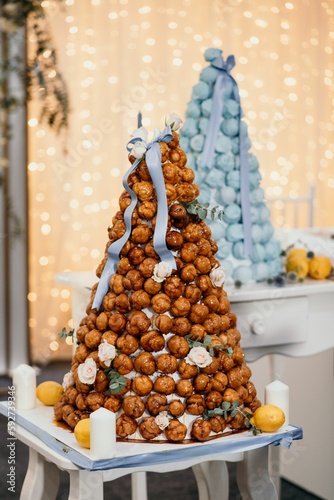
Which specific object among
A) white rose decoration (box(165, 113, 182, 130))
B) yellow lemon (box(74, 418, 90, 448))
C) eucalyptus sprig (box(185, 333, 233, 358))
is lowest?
yellow lemon (box(74, 418, 90, 448))

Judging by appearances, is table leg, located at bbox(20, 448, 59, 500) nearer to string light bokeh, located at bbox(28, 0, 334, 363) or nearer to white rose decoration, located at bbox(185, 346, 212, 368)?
white rose decoration, located at bbox(185, 346, 212, 368)

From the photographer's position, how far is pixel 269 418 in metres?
1.69

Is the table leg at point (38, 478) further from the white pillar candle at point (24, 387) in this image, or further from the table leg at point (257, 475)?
the table leg at point (257, 475)

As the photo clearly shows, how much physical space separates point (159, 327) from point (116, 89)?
140 inches

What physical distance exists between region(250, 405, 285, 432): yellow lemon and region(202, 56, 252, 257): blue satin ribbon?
81 centimetres

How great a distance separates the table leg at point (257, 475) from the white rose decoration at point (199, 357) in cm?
23

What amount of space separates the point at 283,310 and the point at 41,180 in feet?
9.43

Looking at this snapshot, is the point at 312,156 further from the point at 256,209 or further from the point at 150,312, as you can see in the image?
the point at 150,312

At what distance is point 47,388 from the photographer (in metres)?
1.86

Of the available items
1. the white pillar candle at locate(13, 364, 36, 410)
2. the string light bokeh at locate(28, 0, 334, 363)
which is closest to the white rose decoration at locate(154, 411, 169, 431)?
the white pillar candle at locate(13, 364, 36, 410)

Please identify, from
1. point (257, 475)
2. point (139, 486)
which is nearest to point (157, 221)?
point (257, 475)

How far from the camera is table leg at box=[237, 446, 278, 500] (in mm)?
1765

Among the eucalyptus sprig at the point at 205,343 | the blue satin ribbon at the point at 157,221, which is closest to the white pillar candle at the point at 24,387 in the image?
the blue satin ribbon at the point at 157,221

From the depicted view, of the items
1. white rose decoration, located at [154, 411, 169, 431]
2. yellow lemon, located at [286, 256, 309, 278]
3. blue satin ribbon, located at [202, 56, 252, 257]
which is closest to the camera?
white rose decoration, located at [154, 411, 169, 431]
